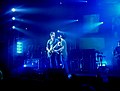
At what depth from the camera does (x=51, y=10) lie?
17750 millimetres

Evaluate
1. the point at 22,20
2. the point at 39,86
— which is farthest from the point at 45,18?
the point at 39,86

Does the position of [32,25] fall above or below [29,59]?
above

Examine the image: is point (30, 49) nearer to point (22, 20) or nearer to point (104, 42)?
point (22, 20)

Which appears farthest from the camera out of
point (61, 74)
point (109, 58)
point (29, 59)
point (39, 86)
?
point (109, 58)

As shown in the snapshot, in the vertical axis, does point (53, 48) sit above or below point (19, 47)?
below

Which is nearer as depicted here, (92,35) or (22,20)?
(22,20)

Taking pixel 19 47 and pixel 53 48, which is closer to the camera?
pixel 53 48

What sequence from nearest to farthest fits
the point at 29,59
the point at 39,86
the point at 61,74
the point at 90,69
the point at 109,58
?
the point at 39,86, the point at 61,74, the point at 90,69, the point at 29,59, the point at 109,58

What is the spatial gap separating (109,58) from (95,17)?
3.20m

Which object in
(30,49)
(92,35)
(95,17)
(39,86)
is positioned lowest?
(39,86)

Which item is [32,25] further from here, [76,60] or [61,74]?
[61,74]

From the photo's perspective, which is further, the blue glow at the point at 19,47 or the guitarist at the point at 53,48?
the blue glow at the point at 19,47

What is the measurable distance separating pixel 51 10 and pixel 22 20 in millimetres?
2634

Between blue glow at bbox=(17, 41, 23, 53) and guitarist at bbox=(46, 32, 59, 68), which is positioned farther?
blue glow at bbox=(17, 41, 23, 53)
